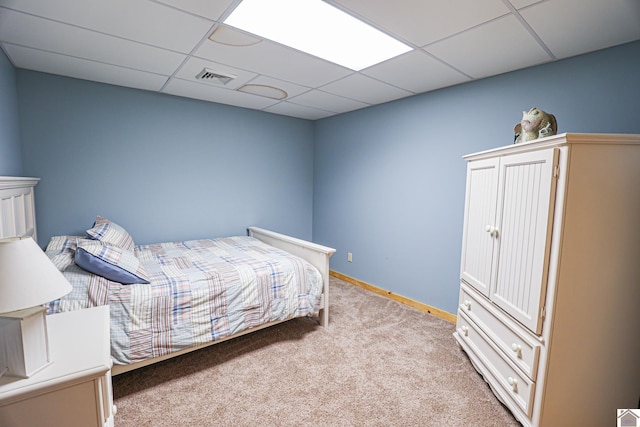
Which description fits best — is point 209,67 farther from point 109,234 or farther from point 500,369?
point 500,369

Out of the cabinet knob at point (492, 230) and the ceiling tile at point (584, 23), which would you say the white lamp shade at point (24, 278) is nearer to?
the cabinet knob at point (492, 230)

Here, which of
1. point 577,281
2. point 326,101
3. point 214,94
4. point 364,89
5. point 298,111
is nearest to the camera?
point 577,281

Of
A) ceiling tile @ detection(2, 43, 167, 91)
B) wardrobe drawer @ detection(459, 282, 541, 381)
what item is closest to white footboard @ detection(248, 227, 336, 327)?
wardrobe drawer @ detection(459, 282, 541, 381)

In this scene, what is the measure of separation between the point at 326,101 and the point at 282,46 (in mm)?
1376

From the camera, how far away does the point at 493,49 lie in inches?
77.2

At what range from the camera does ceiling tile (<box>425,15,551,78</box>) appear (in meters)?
1.72

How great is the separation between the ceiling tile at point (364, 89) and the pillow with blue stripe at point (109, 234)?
7.43 ft

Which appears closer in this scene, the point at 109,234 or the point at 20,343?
the point at 20,343

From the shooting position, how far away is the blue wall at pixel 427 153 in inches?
76.9

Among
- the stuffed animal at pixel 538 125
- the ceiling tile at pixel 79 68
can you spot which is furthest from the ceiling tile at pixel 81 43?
the stuffed animal at pixel 538 125

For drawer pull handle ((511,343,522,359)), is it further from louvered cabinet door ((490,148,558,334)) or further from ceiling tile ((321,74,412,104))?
ceiling tile ((321,74,412,104))

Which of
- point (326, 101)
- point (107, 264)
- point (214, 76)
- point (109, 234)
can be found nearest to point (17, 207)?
point (109, 234)

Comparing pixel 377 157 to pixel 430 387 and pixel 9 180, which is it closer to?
pixel 430 387

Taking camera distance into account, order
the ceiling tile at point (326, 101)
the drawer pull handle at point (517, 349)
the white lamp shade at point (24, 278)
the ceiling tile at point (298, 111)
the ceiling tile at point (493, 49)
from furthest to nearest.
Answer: the ceiling tile at point (298, 111), the ceiling tile at point (326, 101), the ceiling tile at point (493, 49), the drawer pull handle at point (517, 349), the white lamp shade at point (24, 278)
